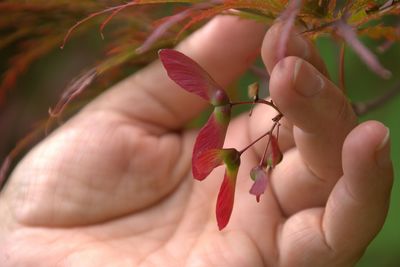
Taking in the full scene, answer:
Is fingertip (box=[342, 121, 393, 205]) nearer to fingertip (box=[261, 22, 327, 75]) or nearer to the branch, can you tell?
fingertip (box=[261, 22, 327, 75])

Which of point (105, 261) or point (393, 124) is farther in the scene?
point (393, 124)

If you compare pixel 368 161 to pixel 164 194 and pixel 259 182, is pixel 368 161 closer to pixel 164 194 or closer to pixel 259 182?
pixel 259 182

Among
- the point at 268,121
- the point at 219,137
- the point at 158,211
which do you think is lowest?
the point at 158,211

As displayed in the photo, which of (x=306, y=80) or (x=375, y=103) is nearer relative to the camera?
(x=306, y=80)

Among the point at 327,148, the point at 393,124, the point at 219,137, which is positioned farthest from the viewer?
the point at 393,124

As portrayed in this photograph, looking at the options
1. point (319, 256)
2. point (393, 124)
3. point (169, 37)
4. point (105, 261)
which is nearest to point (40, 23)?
point (169, 37)

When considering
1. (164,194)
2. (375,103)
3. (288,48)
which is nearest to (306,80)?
(288,48)

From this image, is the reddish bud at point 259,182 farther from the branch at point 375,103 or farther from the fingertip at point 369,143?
Answer: the branch at point 375,103

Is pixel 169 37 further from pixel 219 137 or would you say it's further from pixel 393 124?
pixel 393 124
